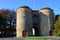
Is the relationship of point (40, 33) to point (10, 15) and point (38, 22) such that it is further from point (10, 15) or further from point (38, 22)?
point (10, 15)

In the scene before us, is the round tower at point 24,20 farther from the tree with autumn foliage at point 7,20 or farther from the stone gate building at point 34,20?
the tree with autumn foliage at point 7,20

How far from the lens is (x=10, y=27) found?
223ft

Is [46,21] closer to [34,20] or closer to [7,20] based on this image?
[34,20]

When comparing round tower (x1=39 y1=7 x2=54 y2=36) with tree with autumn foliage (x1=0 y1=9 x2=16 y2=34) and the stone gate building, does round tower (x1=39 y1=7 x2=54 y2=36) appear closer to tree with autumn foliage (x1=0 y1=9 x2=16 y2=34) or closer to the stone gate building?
the stone gate building

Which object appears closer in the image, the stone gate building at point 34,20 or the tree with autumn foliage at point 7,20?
the stone gate building at point 34,20

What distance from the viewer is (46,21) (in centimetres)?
5362

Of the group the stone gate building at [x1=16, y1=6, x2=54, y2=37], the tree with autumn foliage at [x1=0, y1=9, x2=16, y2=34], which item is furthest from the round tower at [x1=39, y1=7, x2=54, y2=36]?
the tree with autumn foliage at [x1=0, y1=9, x2=16, y2=34]

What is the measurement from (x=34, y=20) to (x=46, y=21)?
14.9 ft

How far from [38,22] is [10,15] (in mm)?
18133

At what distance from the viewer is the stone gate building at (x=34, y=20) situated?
50.1 meters

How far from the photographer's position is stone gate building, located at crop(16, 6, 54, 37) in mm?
50062

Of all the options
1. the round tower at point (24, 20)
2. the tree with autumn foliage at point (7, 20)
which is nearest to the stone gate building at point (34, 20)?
the round tower at point (24, 20)

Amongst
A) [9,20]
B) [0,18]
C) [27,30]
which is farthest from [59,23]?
[9,20]

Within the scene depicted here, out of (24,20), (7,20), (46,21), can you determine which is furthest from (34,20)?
(7,20)
